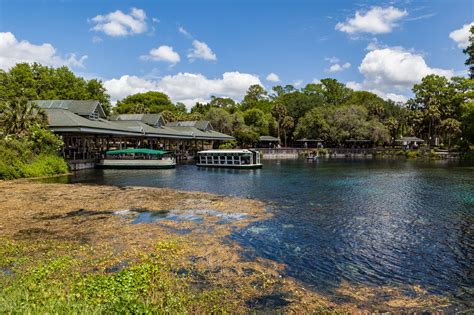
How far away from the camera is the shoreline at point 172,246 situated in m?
10.0

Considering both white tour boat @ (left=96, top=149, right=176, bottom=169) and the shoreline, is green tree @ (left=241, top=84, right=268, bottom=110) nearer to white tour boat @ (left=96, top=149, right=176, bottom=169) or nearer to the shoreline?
white tour boat @ (left=96, top=149, right=176, bottom=169)

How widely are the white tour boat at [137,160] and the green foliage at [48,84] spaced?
127ft

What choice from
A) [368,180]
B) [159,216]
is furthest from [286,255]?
[368,180]

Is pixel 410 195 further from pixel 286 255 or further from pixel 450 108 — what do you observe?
pixel 450 108

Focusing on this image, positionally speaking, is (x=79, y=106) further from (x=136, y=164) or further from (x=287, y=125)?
(x=287, y=125)

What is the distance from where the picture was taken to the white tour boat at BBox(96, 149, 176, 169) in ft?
182

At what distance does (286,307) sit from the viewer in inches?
378

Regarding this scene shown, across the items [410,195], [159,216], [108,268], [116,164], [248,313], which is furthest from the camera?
[116,164]

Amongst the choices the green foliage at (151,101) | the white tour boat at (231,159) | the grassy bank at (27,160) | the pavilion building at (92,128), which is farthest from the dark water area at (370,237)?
the green foliage at (151,101)

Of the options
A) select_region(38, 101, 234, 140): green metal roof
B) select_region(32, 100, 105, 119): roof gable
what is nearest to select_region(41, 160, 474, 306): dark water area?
select_region(38, 101, 234, 140): green metal roof

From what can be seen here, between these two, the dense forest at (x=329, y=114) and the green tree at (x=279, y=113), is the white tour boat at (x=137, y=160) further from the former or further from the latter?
the green tree at (x=279, y=113)

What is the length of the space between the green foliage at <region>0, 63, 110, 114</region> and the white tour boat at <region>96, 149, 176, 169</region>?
127 feet

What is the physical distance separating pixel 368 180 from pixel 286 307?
34.7 meters

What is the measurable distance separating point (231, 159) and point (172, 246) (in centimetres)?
4281
